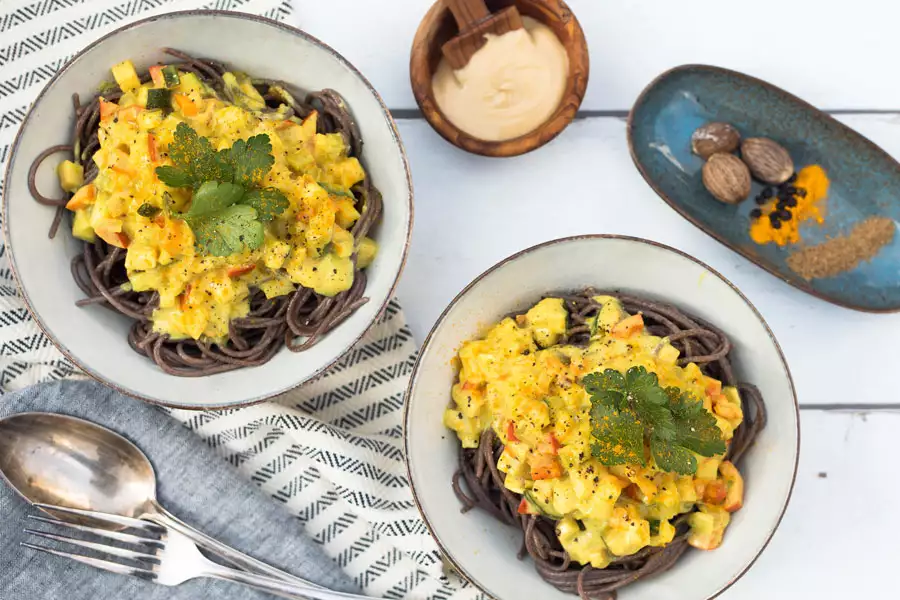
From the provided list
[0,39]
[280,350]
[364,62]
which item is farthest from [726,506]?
[0,39]

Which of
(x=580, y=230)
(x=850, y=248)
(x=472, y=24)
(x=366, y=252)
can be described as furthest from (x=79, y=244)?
(x=850, y=248)

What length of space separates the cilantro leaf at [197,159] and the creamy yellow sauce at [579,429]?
3.04ft

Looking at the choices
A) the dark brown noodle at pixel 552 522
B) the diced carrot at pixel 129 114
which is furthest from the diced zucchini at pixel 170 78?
the dark brown noodle at pixel 552 522

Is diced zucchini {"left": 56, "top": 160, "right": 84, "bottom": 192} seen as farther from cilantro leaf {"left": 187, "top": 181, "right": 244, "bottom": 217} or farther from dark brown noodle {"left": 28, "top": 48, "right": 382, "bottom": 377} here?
cilantro leaf {"left": 187, "top": 181, "right": 244, "bottom": 217}

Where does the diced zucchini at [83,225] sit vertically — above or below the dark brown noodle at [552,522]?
above

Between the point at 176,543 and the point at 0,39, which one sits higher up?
the point at 0,39

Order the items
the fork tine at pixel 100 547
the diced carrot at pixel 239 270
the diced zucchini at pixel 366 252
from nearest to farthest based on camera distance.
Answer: the diced carrot at pixel 239 270, the diced zucchini at pixel 366 252, the fork tine at pixel 100 547

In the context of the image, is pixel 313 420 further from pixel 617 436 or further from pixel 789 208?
pixel 789 208

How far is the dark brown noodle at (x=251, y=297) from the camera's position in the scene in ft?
9.63

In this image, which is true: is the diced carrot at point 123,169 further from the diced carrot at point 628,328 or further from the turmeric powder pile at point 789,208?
the turmeric powder pile at point 789,208

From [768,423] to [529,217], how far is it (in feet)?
3.72

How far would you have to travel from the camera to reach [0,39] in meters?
3.20

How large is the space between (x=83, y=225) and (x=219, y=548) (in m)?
1.21

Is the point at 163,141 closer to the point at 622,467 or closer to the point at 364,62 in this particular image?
the point at 364,62
